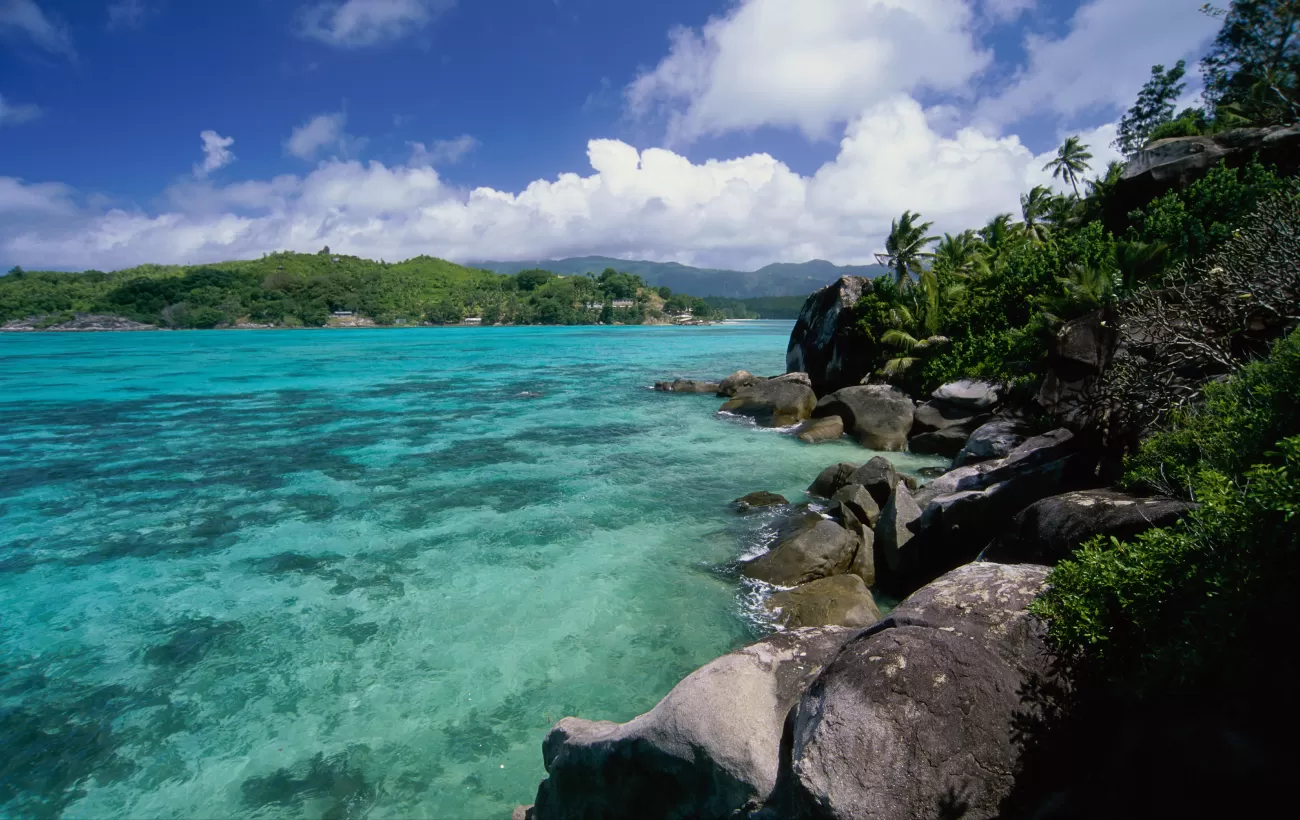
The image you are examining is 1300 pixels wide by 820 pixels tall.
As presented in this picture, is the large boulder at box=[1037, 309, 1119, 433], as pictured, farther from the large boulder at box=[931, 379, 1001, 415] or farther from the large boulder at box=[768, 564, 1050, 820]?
the large boulder at box=[931, 379, 1001, 415]

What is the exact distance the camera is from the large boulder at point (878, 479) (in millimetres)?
12641

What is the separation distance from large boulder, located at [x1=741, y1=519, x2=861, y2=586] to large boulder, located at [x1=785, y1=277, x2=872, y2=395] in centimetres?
1832

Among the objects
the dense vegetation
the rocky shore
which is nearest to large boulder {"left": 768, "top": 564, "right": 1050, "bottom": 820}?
the rocky shore

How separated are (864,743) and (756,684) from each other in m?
1.33

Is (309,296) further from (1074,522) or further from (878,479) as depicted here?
(1074,522)

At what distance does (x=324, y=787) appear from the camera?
657cm

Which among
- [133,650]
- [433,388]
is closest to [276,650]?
[133,650]

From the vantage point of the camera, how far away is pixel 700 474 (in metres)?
17.0

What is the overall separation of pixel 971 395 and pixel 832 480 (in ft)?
28.1

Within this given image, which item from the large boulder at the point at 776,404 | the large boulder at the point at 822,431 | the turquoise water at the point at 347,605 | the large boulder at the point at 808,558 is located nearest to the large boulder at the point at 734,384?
the large boulder at the point at 776,404

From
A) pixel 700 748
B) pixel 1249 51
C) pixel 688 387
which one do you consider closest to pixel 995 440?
pixel 700 748

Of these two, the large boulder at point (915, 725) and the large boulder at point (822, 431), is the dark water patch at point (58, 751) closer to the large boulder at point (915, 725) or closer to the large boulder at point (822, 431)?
the large boulder at point (915, 725)

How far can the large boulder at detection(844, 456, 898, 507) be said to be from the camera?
12.6m

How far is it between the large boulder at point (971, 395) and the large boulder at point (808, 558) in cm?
1157
